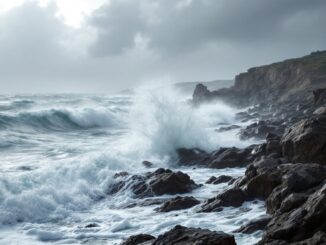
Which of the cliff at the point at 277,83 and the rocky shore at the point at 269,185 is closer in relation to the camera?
the rocky shore at the point at 269,185

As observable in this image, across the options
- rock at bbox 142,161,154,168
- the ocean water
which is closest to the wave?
the ocean water

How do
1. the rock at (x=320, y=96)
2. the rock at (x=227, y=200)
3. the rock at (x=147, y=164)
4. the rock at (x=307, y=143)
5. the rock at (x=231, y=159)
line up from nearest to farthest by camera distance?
1. the rock at (x=227, y=200)
2. the rock at (x=307, y=143)
3. the rock at (x=231, y=159)
4. the rock at (x=147, y=164)
5. the rock at (x=320, y=96)

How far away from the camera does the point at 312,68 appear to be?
169 ft

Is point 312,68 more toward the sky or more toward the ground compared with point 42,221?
more toward the sky

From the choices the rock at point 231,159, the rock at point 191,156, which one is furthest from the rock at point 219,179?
the rock at point 191,156

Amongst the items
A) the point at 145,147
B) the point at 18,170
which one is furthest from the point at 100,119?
the point at 18,170

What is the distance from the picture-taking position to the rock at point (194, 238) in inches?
261

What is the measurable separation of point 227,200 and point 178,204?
1236mm

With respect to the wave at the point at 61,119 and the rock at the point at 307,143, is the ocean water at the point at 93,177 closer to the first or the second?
the wave at the point at 61,119

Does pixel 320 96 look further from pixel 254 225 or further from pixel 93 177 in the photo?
pixel 254 225

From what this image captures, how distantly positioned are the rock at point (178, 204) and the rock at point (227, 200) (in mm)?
452

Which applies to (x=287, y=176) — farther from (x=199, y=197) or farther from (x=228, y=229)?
(x=199, y=197)

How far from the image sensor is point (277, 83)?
2207 inches

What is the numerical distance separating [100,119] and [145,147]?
18457 mm
